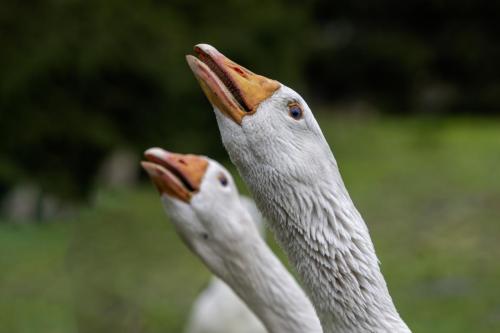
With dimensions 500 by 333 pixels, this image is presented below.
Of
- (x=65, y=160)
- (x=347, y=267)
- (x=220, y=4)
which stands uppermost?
(x=347, y=267)

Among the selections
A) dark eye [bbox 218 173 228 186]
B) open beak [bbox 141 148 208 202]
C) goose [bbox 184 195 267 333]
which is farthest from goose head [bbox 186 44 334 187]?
goose [bbox 184 195 267 333]

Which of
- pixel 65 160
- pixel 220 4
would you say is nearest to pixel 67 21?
pixel 65 160

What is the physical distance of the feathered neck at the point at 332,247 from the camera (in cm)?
257

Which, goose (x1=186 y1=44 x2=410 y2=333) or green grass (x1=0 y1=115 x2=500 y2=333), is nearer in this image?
goose (x1=186 y1=44 x2=410 y2=333)

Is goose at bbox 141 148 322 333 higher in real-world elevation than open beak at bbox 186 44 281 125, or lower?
lower

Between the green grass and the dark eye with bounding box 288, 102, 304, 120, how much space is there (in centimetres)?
388

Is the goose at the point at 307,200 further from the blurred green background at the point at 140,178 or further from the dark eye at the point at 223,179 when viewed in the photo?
the blurred green background at the point at 140,178

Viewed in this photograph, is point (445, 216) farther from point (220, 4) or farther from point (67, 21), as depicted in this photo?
point (67, 21)

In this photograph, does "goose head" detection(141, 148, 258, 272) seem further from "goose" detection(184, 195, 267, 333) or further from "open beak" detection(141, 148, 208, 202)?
"goose" detection(184, 195, 267, 333)

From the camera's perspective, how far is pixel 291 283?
3688 mm

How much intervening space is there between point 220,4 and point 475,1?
430 inches

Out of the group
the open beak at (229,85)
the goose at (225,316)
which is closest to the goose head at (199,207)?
the open beak at (229,85)

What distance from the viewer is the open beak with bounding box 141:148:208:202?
3725 mm

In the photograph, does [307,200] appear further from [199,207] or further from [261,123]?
[199,207]
